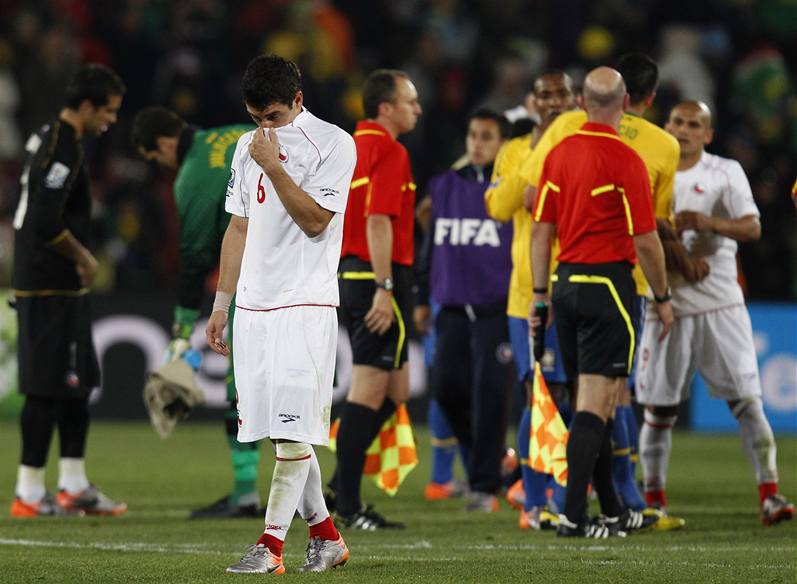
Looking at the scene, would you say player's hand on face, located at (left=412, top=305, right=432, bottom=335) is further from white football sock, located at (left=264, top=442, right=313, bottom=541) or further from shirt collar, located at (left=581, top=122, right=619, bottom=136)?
white football sock, located at (left=264, top=442, right=313, bottom=541)

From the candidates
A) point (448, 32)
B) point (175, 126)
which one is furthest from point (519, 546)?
point (448, 32)

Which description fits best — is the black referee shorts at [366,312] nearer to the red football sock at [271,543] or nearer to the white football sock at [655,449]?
the white football sock at [655,449]

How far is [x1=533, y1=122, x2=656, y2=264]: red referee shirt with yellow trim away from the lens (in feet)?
26.0

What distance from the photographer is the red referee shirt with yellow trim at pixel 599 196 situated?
312 inches

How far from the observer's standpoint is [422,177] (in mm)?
18188

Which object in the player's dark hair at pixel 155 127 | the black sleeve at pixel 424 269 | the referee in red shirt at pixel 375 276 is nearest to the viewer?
the referee in red shirt at pixel 375 276

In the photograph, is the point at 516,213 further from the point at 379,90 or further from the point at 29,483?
the point at 29,483

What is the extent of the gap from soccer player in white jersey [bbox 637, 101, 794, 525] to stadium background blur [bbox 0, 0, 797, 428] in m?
7.71

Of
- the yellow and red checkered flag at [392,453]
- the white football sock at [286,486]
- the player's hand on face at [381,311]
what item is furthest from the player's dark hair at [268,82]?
the yellow and red checkered flag at [392,453]

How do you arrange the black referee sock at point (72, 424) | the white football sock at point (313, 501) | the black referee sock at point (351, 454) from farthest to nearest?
the black referee sock at point (72, 424) < the black referee sock at point (351, 454) < the white football sock at point (313, 501)

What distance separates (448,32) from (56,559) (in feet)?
42.8

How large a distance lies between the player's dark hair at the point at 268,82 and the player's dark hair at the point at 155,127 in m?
3.01

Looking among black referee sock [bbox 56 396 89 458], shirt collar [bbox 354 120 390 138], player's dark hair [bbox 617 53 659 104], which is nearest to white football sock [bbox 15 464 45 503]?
black referee sock [bbox 56 396 89 458]

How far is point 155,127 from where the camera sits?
9453 mm
